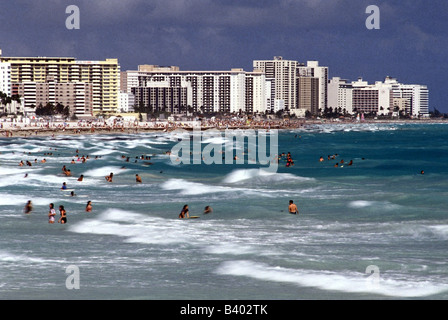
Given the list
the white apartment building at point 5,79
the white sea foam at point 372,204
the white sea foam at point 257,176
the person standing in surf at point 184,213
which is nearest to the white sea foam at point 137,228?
the person standing in surf at point 184,213

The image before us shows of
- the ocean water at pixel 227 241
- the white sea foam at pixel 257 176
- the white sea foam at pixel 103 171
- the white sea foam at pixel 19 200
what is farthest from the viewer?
the white sea foam at pixel 103 171

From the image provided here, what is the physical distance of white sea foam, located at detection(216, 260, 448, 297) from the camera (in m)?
15.5

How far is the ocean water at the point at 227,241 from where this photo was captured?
15945 mm

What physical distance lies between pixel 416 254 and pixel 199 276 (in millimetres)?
6266

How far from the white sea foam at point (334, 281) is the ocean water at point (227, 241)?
0.08 feet

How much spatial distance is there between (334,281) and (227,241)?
5.29 m

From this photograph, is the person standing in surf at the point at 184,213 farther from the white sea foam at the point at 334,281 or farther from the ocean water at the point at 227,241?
the white sea foam at the point at 334,281

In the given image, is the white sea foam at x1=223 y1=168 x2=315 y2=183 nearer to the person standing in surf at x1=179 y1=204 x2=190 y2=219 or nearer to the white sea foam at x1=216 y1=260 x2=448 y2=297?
the person standing in surf at x1=179 y1=204 x2=190 y2=219

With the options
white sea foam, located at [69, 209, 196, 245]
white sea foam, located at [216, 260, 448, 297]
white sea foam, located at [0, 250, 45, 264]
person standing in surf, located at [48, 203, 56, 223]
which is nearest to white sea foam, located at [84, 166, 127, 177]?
white sea foam, located at [69, 209, 196, 245]

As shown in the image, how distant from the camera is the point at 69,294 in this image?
15266 millimetres

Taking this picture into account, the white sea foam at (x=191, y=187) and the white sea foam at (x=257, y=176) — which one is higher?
the white sea foam at (x=257, y=176)

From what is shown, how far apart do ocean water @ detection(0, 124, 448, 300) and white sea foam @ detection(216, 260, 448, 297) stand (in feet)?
0.08

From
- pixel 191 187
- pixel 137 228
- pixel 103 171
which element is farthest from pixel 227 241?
pixel 103 171
